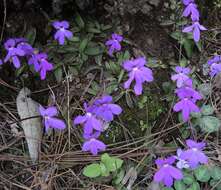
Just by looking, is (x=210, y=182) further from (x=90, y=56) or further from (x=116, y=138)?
(x=90, y=56)

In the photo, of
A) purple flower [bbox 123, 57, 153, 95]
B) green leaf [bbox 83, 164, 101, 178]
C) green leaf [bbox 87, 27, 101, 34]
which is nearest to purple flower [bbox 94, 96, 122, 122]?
purple flower [bbox 123, 57, 153, 95]

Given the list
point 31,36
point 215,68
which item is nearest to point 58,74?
point 31,36

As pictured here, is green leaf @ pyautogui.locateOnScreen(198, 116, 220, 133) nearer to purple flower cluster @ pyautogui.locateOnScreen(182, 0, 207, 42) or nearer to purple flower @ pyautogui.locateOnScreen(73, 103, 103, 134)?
purple flower cluster @ pyautogui.locateOnScreen(182, 0, 207, 42)

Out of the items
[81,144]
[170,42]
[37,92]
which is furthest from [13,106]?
[170,42]

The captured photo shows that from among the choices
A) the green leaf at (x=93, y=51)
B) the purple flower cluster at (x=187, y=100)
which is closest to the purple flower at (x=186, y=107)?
the purple flower cluster at (x=187, y=100)

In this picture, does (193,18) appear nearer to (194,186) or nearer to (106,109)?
(106,109)
